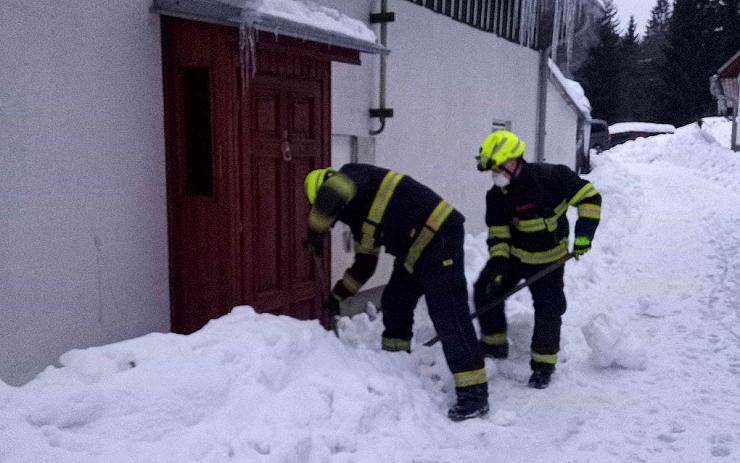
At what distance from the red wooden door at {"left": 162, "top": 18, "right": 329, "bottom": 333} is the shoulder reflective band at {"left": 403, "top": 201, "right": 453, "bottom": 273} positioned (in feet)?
3.97

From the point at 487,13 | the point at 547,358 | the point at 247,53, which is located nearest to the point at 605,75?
the point at 487,13

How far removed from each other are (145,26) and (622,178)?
1115 centimetres

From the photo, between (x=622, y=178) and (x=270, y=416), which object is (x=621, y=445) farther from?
(x=622, y=178)

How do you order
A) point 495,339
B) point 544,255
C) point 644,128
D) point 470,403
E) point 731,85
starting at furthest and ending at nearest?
1. point 644,128
2. point 731,85
3. point 495,339
4. point 544,255
5. point 470,403

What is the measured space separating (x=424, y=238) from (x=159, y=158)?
187 cm

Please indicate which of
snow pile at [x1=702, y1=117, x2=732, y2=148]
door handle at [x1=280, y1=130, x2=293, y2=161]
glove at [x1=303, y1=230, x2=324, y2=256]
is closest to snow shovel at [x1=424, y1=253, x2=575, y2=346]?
glove at [x1=303, y1=230, x2=324, y2=256]

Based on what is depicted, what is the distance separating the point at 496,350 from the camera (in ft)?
16.4

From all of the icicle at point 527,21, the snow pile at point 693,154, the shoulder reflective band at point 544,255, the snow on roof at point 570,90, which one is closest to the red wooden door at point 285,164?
the shoulder reflective band at point 544,255

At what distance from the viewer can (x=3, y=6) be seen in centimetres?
338

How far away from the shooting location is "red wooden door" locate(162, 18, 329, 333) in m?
4.32

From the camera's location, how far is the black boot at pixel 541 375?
4.54 m

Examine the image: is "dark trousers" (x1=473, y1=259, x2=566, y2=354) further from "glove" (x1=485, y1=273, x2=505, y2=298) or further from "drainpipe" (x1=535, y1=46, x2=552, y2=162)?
"drainpipe" (x1=535, y1=46, x2=552, y2=162)

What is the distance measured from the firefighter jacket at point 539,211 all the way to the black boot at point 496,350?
0.62 m

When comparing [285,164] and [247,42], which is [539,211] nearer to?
[285,164]
